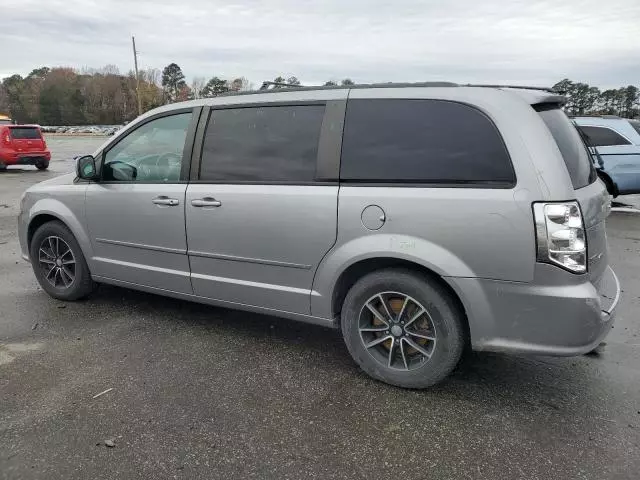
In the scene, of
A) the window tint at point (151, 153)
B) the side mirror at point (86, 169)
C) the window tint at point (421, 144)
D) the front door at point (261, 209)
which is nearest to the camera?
the window tint at point (421, 144)

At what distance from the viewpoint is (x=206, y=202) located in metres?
3.82

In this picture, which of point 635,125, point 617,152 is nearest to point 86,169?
point 617,152

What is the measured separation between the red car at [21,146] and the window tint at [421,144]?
18579 mm

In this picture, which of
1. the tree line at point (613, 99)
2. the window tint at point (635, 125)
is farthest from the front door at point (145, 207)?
the tree line at point (613, 99)

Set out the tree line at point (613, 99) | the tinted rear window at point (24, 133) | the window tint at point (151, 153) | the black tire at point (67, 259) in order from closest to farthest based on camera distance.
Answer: the window tint at point (151, 153) < the black tire at point (67, 259) < the tinted rear window at point (24, 133) < the tree line at point (613, 99)

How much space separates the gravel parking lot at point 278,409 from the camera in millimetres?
2580

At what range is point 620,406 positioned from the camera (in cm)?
307

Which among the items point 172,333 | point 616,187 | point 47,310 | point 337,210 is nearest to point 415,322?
point 337,210

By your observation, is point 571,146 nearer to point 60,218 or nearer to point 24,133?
point 60,218

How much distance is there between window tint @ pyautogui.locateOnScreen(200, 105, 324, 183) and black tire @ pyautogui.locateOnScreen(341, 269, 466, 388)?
82cm

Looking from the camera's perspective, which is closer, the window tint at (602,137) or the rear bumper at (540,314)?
the rear bumper at (540,314)

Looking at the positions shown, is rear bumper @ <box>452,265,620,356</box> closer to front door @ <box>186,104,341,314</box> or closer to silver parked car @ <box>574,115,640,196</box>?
front door @ <box>186,104,341,314</box>

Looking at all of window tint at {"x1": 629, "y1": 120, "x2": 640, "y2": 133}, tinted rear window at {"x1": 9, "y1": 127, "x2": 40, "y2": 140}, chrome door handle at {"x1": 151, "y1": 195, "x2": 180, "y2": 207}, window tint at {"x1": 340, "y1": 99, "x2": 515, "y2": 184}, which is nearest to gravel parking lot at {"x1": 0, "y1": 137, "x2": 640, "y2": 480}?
chrome door handle at {"x1": 151, "y1": 195, "x2": 180, "y2": 207}

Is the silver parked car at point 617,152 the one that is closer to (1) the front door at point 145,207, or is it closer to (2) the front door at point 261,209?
(2) the front door at point 261,209
